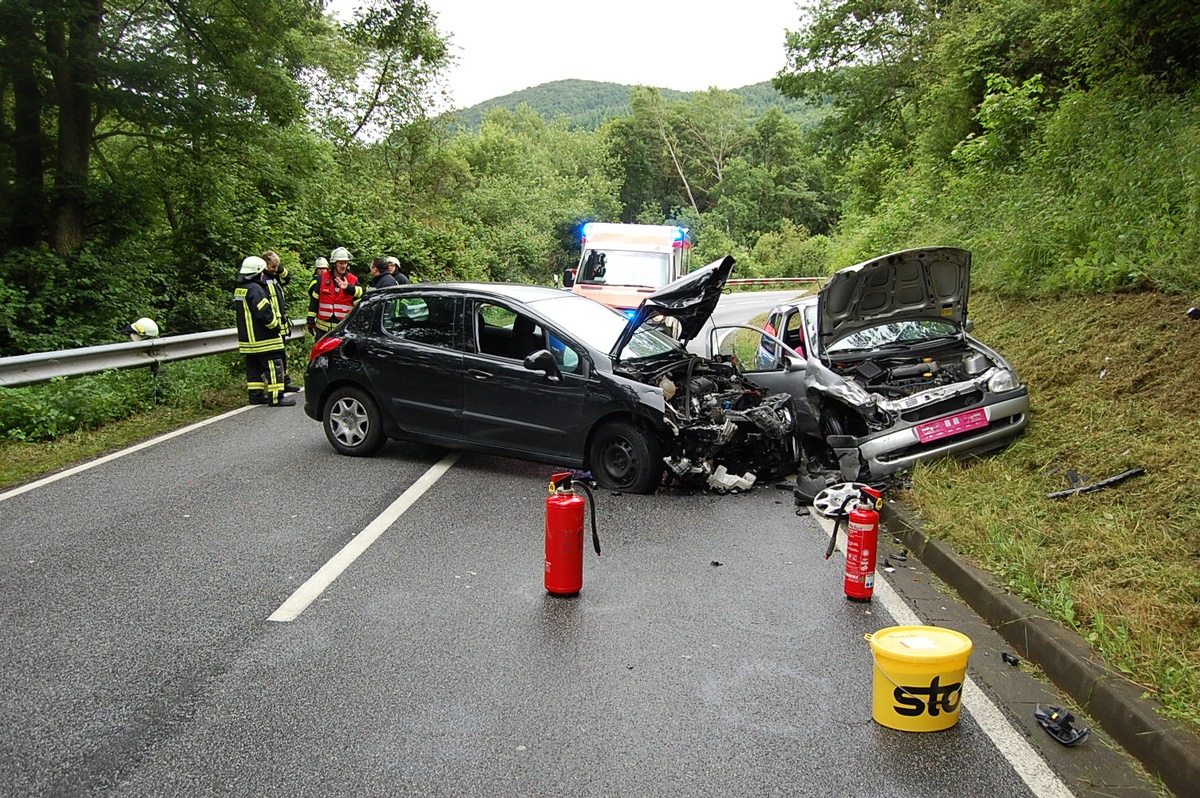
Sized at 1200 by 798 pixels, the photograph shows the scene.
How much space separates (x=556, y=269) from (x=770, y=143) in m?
46.6

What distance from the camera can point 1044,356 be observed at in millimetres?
9188

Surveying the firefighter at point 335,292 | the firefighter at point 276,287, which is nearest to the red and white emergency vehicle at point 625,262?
the firefighter at point 335,292

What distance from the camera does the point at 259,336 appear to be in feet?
37.6

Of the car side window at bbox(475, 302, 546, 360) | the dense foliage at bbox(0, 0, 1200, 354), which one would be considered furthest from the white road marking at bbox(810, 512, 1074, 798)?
the dense foliage at bbox(0, 0, 1200, 354)

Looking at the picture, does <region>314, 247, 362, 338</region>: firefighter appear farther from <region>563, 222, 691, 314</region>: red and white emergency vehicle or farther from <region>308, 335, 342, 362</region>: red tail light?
<region>563, 222, 691, 314</region>: red and white emergency vehicle

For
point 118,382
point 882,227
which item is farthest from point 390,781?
point 882,227

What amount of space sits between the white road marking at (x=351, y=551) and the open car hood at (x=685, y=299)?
2.04 meters

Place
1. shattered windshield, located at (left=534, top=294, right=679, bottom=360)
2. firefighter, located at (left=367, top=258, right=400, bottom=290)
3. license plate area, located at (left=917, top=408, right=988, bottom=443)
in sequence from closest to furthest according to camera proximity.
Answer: license plate area, located at (left=917, top=408, right=988, bottom=443) → shattered windshield, located at (left=534, top=294, right=679, bottom=360) → firefighter, located at (left=367, top=258, right=400, bottom=290)

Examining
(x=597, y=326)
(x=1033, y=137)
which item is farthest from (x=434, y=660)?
(x=1033, y=137)

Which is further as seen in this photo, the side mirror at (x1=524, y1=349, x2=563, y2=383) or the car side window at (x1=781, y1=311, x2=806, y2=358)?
the car side window at (x1=781, y1=311, x2=806, y2=358)

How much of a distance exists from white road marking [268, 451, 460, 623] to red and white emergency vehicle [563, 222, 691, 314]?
325 inches

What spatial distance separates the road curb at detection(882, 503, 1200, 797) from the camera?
336 cm

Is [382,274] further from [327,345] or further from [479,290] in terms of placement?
[479,290]

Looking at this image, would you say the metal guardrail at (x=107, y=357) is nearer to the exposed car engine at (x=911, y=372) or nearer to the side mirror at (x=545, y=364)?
the side mirror at (x=545, y=364)
